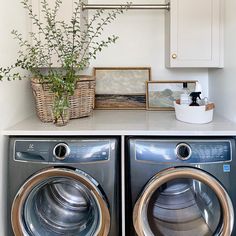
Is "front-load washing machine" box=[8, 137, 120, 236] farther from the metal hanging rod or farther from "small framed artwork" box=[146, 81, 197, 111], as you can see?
the metal hanging rod

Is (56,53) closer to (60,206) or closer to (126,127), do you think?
(126,127)

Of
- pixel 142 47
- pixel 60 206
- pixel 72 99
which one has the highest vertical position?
pixel 142 47

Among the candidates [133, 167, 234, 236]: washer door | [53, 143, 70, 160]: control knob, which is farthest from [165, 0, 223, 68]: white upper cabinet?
[53, 143, 70, 160]: control knob

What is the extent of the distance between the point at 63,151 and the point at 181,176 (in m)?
0.66

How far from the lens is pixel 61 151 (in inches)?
61.0

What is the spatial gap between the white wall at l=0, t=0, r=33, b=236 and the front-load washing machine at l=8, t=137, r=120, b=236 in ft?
0.18

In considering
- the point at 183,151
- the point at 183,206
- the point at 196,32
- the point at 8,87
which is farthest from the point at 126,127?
the point at 196,32

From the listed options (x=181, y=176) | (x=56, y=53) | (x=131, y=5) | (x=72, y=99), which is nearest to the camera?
(x=181, y=176)

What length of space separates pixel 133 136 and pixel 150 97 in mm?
842

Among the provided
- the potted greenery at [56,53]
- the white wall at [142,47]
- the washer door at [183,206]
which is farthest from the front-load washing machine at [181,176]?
the white wall at [142,47]

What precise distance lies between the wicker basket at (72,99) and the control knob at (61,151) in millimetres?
335

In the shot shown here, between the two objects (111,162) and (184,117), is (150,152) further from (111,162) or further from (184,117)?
(184,117)

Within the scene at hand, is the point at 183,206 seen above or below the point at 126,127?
below

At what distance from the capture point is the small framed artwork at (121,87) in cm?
238
